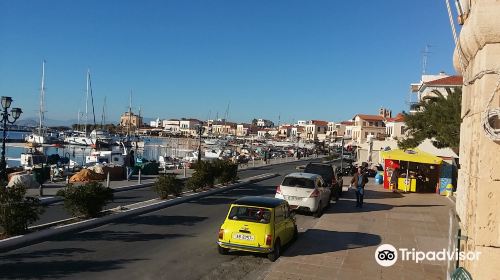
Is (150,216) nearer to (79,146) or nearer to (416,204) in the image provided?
(416,204)

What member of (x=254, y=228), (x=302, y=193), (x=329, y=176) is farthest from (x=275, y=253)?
(x=329, y=176)

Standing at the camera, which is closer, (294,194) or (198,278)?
(198,278)

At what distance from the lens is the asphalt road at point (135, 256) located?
889 cm

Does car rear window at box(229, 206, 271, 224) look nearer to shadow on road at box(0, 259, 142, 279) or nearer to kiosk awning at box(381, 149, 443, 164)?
shadow on road at box(0, 259, 142, 279)

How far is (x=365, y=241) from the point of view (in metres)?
12.5

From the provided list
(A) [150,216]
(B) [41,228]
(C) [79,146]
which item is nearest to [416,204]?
(A) [150,216]

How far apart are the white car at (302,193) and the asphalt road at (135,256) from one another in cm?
230

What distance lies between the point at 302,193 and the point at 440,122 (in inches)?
354

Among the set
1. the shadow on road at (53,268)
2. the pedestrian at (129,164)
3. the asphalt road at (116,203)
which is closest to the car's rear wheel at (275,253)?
the shadow on road at (53,268)

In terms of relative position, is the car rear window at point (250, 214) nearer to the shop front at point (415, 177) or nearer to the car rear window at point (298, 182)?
the car rear window at point (298, 182)

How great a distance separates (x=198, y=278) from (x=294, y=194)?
8.23 metres

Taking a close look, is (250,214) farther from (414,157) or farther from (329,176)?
(414,157)

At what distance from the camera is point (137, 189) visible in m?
23.7

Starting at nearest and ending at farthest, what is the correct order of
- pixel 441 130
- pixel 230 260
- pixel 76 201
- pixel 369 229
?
pixel 230 260 < pixel 76 201 < pixel 369 229 < pixel 441 130
